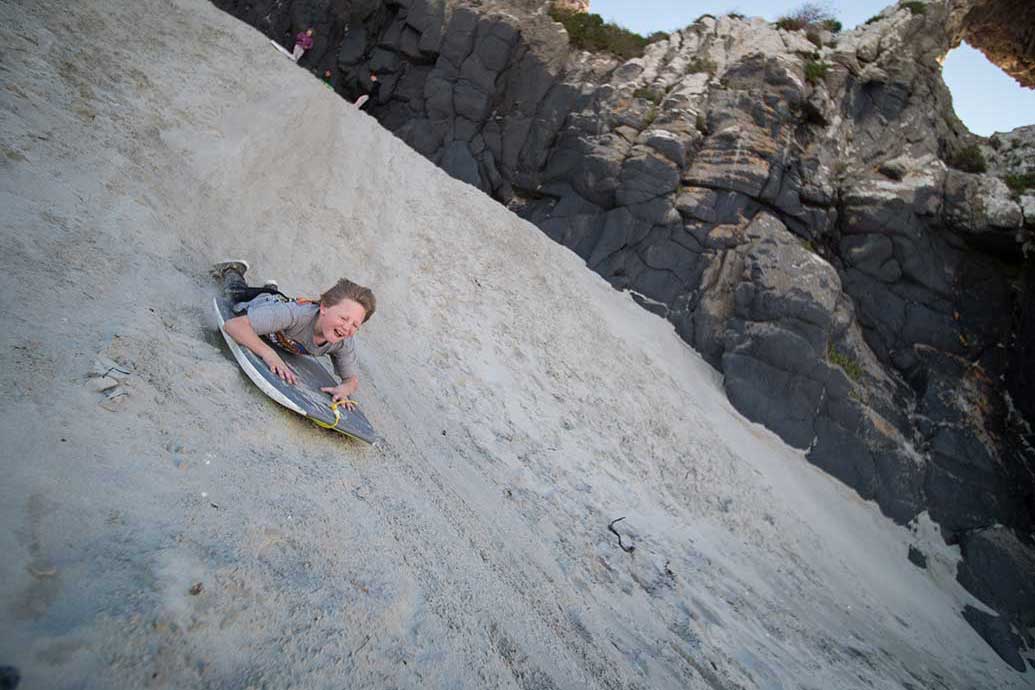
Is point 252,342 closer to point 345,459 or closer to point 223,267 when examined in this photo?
point 345,459

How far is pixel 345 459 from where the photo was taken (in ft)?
12.6

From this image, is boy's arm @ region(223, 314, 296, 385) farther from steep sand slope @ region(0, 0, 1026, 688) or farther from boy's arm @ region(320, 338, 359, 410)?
boy's arm @ region(320, 338, 359, 410)

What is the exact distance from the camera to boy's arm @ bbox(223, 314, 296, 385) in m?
3.64

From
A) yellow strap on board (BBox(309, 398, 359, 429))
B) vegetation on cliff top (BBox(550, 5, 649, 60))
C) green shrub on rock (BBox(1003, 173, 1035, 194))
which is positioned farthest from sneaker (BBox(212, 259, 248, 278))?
green shrub on rock (BBox(1003, 173, 1035, 194))

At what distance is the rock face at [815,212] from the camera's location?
13211mm

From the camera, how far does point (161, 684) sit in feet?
5.70

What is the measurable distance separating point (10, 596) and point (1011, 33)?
3530 centimetres

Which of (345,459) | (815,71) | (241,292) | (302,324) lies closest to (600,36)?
(815,71)

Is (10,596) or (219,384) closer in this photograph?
(10,596)

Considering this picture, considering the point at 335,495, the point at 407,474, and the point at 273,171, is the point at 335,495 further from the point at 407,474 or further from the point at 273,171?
the point at 273,171

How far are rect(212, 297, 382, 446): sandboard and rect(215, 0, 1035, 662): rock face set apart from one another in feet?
38.7

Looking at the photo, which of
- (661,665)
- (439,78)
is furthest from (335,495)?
(439,78)

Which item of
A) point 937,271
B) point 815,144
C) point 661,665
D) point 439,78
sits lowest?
point 661,665

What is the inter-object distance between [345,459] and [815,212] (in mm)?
17602
